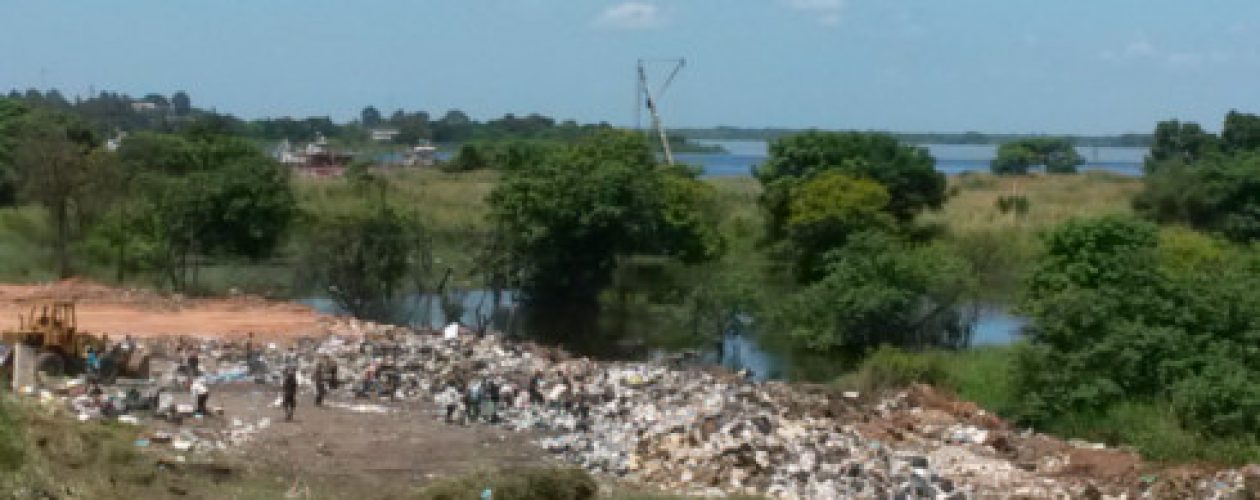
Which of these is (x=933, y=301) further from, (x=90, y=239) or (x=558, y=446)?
(x=90, y=239)

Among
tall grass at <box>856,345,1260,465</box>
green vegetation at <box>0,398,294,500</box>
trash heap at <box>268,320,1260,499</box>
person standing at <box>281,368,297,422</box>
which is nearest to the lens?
green vegetation at <box>0,398,294,500</box>

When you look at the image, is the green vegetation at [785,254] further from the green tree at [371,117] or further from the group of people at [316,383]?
the green tree at [371,117]

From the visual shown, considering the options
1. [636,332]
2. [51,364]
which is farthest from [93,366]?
[636,332]

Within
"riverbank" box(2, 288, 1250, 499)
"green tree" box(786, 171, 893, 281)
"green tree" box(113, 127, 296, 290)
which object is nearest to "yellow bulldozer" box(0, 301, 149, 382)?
"riverbank" box(2, 288, 1250, 499)

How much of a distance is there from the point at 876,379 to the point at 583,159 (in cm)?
1366

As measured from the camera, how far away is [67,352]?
2136 centimetres

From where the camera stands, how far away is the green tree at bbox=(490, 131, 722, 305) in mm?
35844

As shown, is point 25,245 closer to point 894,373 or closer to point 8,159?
point 8,159

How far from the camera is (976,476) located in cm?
1820

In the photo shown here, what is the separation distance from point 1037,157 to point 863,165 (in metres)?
61.4

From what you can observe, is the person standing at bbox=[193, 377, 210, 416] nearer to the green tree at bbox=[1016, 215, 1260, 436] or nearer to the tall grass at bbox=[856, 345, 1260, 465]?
the tall grass at bbox=[856, 345, 1260, 465]

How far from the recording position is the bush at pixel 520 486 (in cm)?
1300

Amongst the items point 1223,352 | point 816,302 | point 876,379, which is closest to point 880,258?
point 816,302

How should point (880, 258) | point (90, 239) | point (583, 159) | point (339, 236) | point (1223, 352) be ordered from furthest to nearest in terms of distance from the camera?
point (90, 239) → point (583, 159) → point (339, 236) → point (880, 258) → point (1223, 352)
